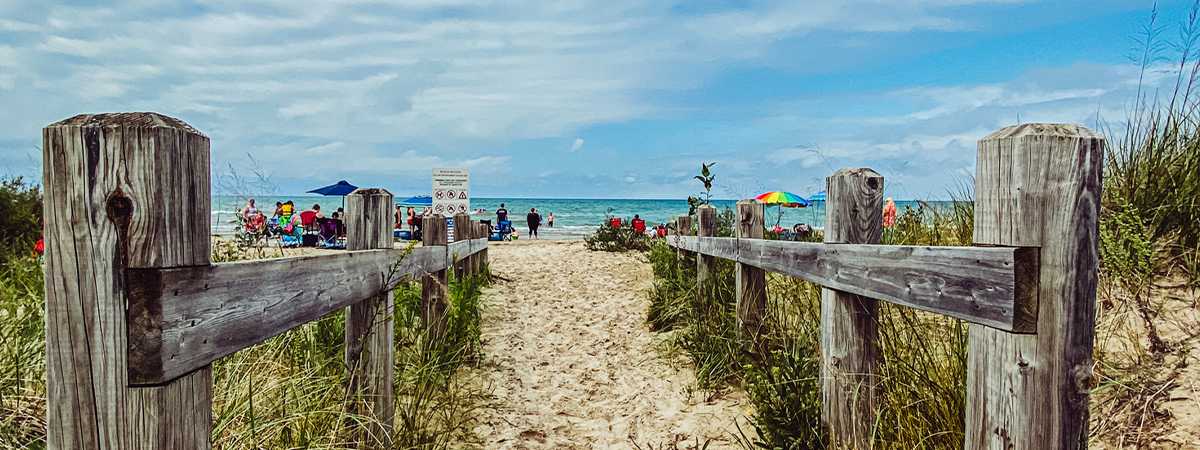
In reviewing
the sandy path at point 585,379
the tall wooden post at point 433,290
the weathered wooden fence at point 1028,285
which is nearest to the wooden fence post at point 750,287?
the sandy path at point 585,379

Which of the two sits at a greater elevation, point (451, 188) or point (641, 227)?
point (451, 188)

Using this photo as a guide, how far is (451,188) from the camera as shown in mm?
12273

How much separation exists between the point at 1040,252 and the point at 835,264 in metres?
1.35

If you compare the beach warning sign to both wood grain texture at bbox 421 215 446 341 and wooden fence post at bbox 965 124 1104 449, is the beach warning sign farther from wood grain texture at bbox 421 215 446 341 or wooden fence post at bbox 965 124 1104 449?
wooden fence post at bbox 965 124 1104 449

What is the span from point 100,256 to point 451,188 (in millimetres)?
10979

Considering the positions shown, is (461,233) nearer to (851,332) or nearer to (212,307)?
(851,332)

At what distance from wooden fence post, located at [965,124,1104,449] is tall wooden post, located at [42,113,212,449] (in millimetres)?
2360

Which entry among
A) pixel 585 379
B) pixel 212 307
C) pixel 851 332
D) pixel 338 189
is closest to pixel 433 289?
pixel 585 379

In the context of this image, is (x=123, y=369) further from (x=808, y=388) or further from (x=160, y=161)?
(x=808, y=388)

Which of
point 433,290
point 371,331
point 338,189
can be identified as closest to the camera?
point 371,331

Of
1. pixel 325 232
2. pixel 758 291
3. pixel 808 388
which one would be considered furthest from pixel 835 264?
pixel 325 232

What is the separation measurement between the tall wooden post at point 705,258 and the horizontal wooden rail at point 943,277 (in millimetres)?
2701

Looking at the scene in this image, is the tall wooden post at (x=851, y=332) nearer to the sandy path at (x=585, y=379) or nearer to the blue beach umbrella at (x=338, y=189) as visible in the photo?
the sandy path at (x=585, y=379)

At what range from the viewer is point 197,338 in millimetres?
1632
